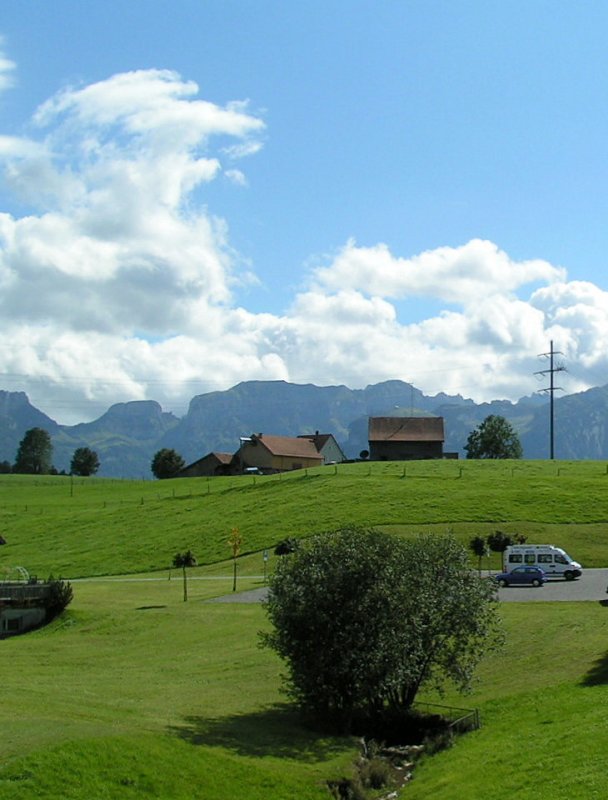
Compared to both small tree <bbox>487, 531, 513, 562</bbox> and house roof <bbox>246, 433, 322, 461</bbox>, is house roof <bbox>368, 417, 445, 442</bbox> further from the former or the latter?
small tree <bbox>487, 531, 513, 562</bbox>

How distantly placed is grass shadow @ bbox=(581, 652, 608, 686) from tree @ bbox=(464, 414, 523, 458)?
146220mm

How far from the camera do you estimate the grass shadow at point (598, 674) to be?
104 feet

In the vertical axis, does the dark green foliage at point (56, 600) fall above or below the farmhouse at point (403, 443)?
below

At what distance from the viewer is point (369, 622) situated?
102ft

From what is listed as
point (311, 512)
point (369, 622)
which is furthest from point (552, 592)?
point (311, 512)

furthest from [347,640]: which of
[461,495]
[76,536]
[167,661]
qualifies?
[76,536]

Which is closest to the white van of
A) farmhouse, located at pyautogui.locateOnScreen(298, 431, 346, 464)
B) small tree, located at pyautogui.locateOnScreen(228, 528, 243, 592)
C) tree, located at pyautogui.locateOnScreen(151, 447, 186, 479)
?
small tree, located at pyautogui.locateOnScreen(228, 528, 243, 592)

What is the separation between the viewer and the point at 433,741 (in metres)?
30.1

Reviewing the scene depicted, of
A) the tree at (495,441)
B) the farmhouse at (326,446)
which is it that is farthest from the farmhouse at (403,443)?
the tree at (495,441)

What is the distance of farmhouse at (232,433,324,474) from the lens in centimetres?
14700

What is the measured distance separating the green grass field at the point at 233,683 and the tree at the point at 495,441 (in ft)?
308

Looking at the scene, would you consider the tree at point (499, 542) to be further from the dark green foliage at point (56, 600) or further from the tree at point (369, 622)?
the tree at point (369, 622)

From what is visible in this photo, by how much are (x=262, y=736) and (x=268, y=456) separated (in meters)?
118

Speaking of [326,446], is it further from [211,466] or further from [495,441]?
[495,441]
